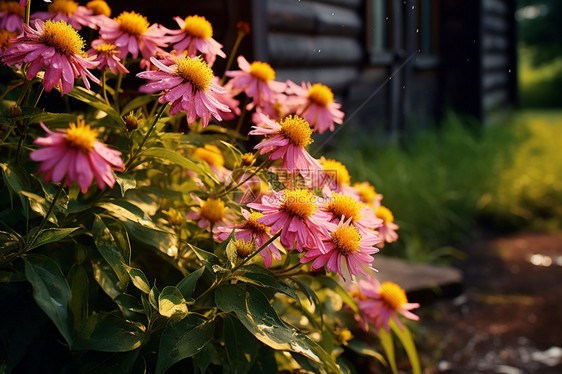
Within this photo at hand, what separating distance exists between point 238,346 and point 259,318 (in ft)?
0.28

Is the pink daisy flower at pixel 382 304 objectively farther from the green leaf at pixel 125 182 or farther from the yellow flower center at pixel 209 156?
the green leaf at pixel 125 182

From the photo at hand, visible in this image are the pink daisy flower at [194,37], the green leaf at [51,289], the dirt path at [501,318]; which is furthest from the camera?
the dirt path at [501,318]

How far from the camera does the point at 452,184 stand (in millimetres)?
3596

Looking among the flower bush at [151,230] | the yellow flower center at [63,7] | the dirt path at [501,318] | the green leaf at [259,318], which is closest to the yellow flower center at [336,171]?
the flower bush at [151,230]

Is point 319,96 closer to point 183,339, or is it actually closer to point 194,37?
point 194,37

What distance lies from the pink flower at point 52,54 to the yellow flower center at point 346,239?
0.44 metres

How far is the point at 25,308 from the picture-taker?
84cm

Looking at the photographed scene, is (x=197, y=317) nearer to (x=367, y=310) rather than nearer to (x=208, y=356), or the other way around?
(x=208, y=356)

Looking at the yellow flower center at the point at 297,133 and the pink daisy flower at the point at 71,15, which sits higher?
the pink daisy flower at the point at 71,15

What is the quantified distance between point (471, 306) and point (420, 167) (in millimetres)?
1377

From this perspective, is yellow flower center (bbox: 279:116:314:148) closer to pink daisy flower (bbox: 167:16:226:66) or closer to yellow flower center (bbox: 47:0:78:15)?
pink daisy flower (bbox: 167:16:226:66)

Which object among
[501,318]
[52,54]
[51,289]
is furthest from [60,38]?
[501,318]

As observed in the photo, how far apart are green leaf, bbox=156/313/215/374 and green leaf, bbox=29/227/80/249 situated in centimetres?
19

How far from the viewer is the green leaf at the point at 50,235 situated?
729mm
